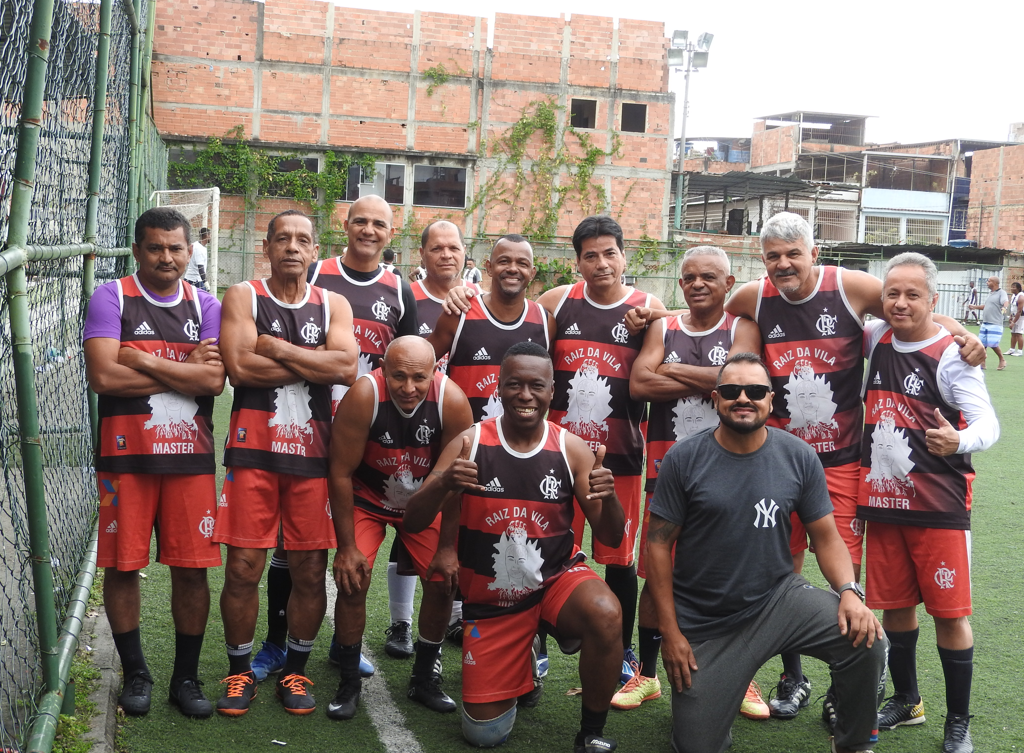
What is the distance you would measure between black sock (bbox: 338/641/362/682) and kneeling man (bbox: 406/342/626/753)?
559mm

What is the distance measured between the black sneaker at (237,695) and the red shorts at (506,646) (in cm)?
101

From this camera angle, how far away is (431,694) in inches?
177

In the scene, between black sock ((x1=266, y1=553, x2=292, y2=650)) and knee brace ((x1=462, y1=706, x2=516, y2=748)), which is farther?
black sock ((x1=266, y1=553, x2=292, y2=650))

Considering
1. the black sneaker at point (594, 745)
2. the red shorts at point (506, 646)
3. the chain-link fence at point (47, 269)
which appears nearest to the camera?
the chain-link fence at point (47, 269)

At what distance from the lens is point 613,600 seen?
405 cm

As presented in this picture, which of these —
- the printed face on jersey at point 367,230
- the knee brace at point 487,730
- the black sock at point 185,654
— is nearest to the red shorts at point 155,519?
the black sock at point 185,654

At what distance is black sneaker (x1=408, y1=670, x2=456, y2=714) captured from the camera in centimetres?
445

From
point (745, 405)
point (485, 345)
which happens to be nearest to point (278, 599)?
point (485, 345)

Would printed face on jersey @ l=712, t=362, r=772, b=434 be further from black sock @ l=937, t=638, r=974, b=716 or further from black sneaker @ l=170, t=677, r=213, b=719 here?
black sneaker @ l=170, t=677, r=213, b=719

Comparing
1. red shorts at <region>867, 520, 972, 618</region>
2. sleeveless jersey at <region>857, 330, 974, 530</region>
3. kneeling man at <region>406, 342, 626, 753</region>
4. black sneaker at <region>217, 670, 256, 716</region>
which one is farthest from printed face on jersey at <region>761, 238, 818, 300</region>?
black sneaker at <region>217, 670, 256, 716</region>

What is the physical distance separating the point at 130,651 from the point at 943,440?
374 cm

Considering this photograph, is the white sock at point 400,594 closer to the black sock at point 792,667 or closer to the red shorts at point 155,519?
the red shorts at point 155,519

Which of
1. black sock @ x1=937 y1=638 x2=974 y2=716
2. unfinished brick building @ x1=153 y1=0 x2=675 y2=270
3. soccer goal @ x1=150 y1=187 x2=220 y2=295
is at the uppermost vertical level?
unfinished brick building @ x1=153 y1=0 x2=675 y2=270

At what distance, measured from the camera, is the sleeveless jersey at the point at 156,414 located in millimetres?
4141
